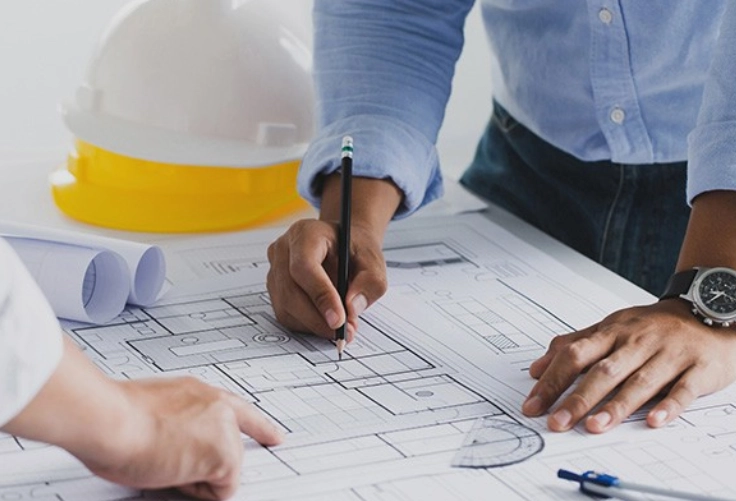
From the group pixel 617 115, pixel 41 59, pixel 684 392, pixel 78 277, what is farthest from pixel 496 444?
pixel 41 59

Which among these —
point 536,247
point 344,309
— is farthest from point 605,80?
point 344,309

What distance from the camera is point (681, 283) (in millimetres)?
1060

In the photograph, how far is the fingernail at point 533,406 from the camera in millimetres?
959

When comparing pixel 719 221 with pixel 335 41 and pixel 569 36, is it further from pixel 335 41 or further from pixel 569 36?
pixel 335 41

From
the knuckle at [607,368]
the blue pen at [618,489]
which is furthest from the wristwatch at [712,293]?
the blue pen at [618,489]

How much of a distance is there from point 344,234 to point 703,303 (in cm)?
30

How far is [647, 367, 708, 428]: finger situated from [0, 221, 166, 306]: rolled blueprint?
1.45 feet

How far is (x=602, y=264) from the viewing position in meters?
1.41

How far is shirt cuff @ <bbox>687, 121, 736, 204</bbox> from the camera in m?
1.06

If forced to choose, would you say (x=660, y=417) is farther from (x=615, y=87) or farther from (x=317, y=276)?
(x=615, y=87)

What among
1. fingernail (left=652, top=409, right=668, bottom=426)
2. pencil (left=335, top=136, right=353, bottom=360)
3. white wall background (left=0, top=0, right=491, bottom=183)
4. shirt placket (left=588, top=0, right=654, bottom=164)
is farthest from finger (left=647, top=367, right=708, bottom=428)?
white wall background (left=0, top=0, right=491, bottom=183)

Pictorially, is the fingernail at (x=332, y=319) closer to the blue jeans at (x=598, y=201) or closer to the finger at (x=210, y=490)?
the finger at (x=210, y=490)

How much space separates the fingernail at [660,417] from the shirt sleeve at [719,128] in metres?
0.21

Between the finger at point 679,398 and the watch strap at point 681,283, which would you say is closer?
the finger at point 679,398
